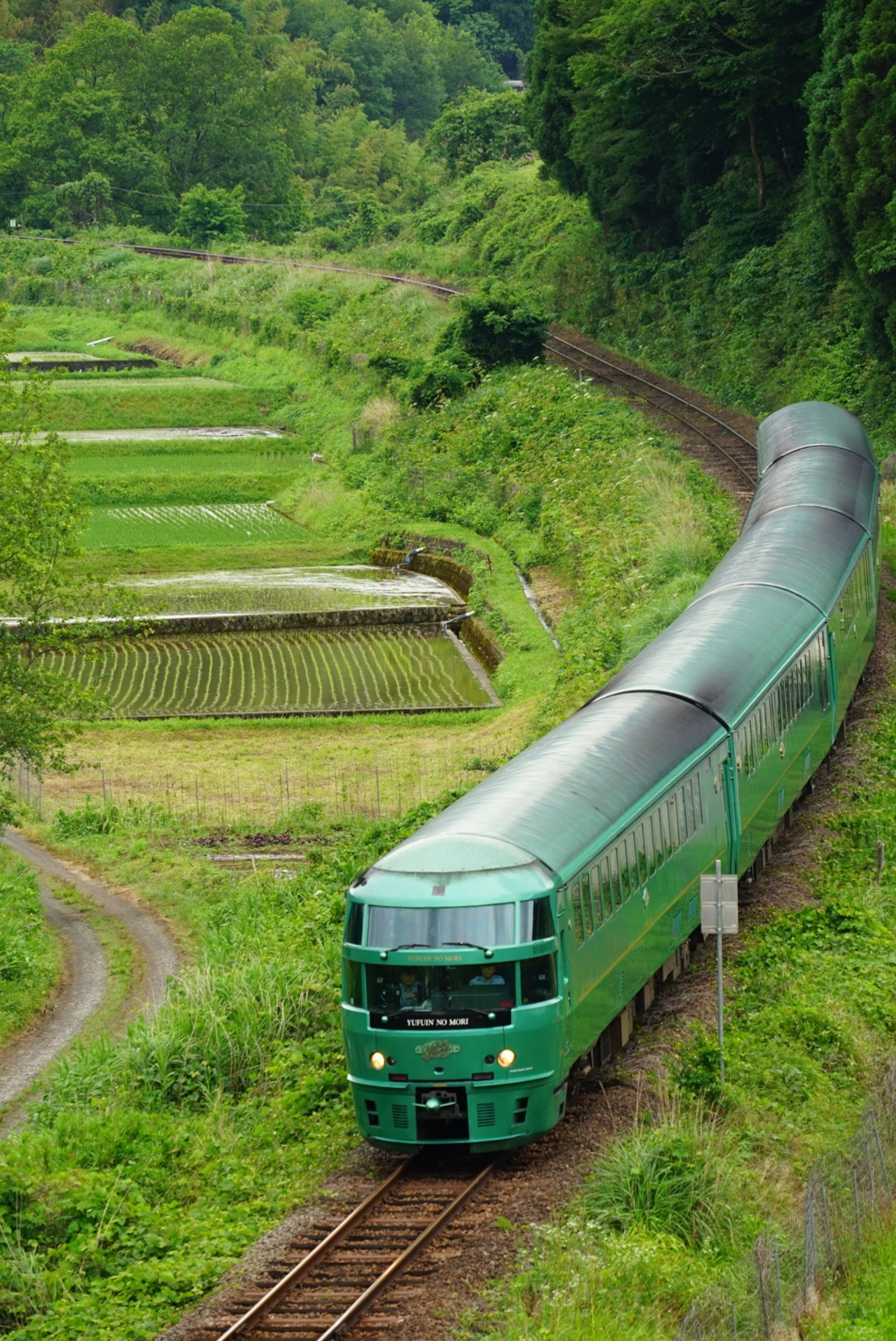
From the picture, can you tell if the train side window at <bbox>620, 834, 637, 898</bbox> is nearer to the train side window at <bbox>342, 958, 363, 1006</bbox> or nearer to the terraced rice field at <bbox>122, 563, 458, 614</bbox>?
the train side window at <bbox>342, 958, 363, 1006</bbox>

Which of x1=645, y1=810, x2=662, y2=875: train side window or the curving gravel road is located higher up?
x1=645, y1=810, x2=662, y2=875: train side window

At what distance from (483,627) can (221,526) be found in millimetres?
15831

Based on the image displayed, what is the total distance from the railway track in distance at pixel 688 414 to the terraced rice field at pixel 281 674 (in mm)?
8247

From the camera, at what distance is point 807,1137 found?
1448 cm

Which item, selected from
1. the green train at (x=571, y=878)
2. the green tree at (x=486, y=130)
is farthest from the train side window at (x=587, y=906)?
the green tree at (x=486, y=130)

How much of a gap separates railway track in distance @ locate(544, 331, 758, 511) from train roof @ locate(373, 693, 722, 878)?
71.1 feet

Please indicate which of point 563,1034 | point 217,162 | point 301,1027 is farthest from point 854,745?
point 217,162

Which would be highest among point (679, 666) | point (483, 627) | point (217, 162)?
point (217, 162)

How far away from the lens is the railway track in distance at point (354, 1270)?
11609 mm

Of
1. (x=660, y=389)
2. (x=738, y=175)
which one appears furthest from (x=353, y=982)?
(x=738, y=175)

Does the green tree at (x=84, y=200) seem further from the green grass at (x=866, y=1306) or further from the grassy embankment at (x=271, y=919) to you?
the green grass at (x=866, y=1306)

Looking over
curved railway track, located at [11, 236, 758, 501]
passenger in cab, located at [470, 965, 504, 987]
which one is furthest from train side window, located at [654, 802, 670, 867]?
curved railway track, located at [11, 236, 758, 501]

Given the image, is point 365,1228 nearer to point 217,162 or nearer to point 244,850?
point 244,850

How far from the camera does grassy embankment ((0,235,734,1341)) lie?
13148mm
